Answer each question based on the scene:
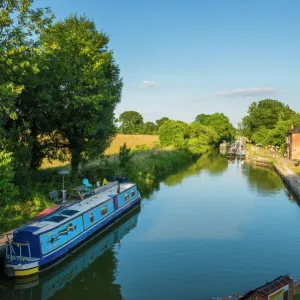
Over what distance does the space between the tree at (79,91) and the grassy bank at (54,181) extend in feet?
7.16

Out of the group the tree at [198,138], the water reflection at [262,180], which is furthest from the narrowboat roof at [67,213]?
the tree at [198,138]

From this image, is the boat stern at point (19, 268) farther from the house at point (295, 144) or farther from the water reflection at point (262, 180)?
the house at point (295, 144)

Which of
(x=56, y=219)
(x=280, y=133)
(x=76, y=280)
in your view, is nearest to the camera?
(x=76, y=280)

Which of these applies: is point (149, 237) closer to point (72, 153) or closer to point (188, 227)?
point (188, 227)

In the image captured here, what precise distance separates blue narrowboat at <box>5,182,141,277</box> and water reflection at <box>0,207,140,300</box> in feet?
1.28

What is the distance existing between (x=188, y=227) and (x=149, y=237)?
2702 mm

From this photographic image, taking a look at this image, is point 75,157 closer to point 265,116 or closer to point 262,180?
point 262,180

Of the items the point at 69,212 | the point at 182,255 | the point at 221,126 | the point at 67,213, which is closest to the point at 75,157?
the point at 69,212

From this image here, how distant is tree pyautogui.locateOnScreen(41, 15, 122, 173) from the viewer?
21.8 m

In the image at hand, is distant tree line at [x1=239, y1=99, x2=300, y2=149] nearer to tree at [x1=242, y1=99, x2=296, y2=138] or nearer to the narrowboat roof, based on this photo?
tree at [x1=242, y1=99, x2=296, y2=138]

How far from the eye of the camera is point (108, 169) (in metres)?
29.9

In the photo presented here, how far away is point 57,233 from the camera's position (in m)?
15.1

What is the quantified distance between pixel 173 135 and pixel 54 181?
1758 inches

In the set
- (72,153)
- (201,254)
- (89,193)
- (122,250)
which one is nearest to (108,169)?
(72,153)
